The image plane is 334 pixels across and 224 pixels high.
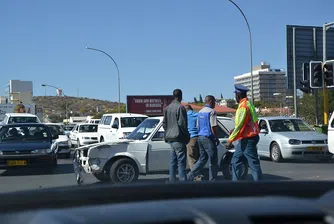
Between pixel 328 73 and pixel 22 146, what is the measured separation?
950cm

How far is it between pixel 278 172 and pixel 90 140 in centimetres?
1295

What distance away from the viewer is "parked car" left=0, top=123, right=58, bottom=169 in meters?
12.5

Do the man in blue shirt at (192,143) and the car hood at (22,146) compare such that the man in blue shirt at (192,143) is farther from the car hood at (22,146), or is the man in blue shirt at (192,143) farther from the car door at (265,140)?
the car door at (265,140)

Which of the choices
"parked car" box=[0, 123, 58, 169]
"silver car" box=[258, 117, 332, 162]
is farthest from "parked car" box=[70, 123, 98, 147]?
"silver car" box=[258, 117, 332, 162]

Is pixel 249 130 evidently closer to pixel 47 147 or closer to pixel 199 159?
pixel 199 159

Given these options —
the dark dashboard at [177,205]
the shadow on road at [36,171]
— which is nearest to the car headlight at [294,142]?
the shadow on road at [36,171]

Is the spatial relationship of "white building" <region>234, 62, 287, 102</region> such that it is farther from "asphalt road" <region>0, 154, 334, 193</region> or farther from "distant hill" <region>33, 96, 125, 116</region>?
"asphalt road" <region>0, 154, 334, 193</region>

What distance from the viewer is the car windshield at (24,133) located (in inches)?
531

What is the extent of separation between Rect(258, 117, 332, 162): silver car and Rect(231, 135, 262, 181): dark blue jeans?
6972mm

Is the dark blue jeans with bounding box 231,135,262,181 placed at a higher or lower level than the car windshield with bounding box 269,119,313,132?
lower

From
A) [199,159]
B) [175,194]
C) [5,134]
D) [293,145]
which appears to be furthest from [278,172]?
[175,194]

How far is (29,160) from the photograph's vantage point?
12.6 meters

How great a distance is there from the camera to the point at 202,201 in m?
1.78

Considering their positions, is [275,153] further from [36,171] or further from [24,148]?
[24,148]
